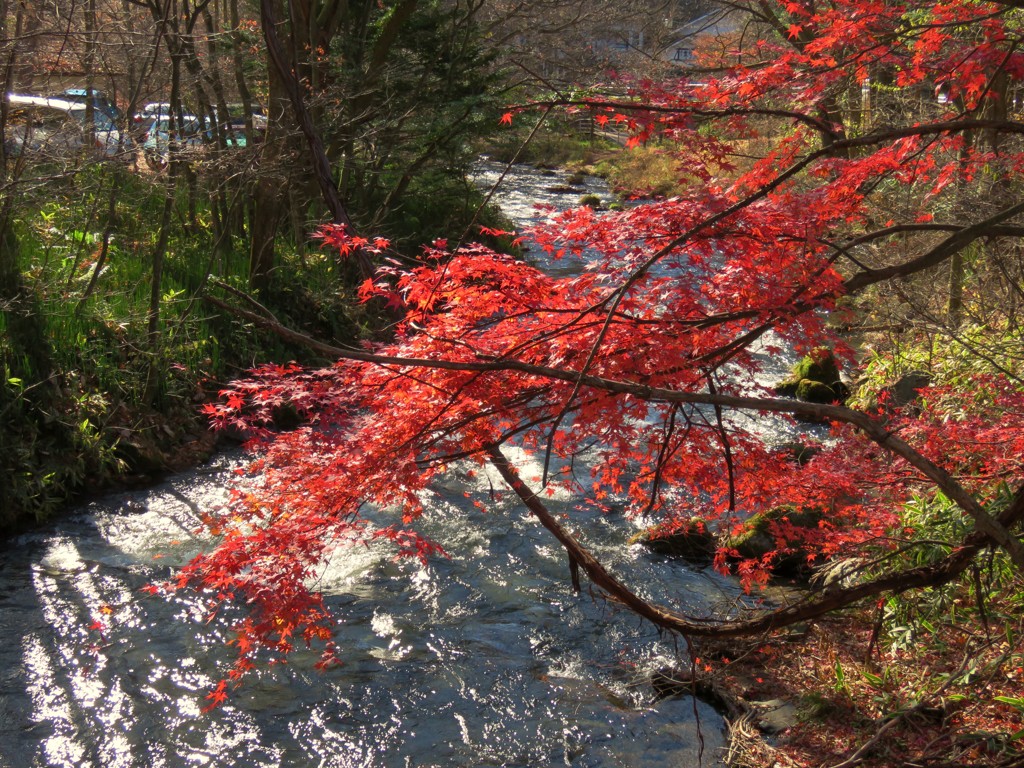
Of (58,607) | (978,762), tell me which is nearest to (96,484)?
(58,607)

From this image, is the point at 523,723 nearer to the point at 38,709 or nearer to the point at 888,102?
the point at 38,709

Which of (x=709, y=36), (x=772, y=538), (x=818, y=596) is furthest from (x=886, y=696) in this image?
(x=709, y=36)

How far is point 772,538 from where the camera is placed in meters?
6.91

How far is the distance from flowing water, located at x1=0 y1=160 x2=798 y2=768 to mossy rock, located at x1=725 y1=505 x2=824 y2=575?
0.34 m

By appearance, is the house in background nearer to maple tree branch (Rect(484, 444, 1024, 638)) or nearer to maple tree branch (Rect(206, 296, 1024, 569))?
maple tree branch (Rect(484, 444, 1024, 638))

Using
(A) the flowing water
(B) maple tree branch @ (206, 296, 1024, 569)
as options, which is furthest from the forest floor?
(B) maple tree branch @ (206, 296, 1024, 569)

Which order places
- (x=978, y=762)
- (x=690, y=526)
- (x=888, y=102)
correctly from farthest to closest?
(x=888, y=102)
(x=690, y=526)
(x=978, y=762)

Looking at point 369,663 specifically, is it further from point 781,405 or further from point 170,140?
point 170,140

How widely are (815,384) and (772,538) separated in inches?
170

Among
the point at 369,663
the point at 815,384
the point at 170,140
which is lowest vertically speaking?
the point at 369,663

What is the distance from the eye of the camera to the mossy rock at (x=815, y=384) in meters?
10.7

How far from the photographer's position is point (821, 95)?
4688 millimetres

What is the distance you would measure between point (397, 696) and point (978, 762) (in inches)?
127

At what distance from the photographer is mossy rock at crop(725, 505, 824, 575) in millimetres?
6848
